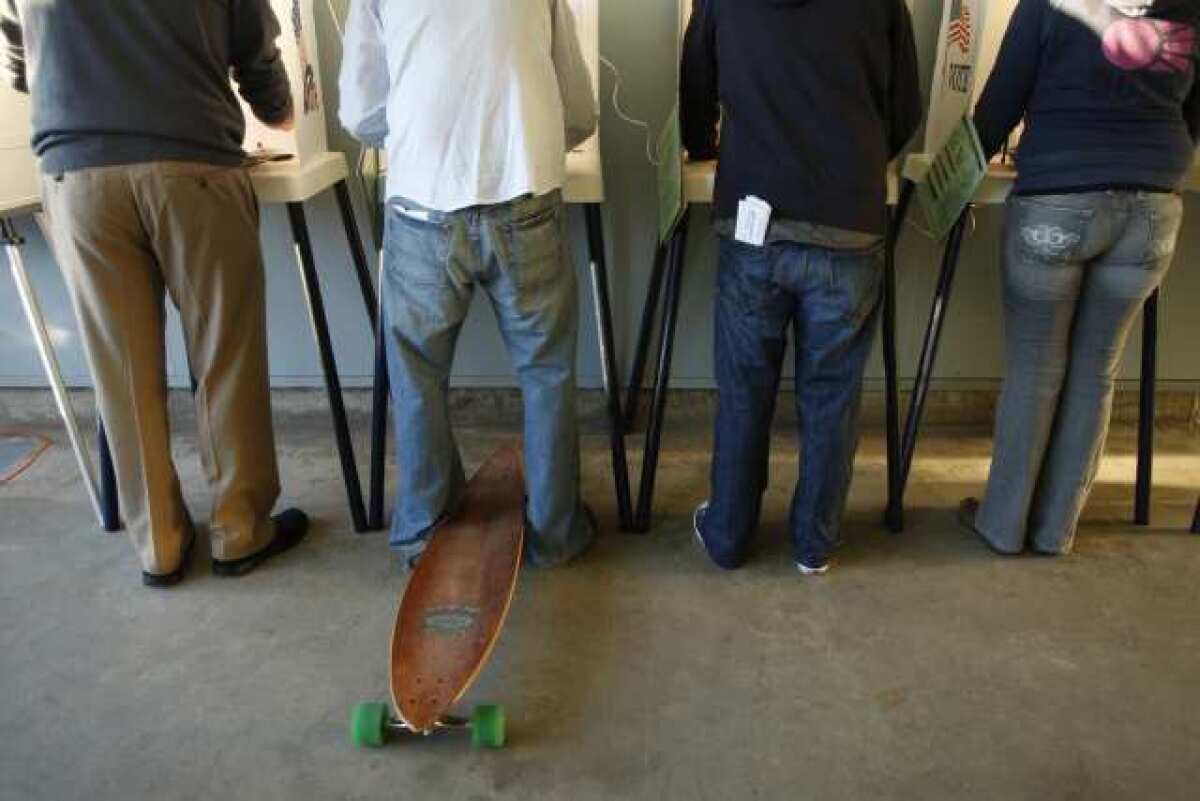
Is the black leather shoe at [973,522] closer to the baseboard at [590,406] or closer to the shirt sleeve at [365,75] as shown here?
the baseboard at [590,406]

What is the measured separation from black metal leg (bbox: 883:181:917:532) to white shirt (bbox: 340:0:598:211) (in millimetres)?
806

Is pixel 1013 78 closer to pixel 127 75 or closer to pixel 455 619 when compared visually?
pixel 455 619

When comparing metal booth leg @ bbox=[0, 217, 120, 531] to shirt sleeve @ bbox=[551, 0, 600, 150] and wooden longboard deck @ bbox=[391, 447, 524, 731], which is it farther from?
shirt sleeve @ bbox=[551, 0, 600, 150]

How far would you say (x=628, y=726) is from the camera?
170 cm

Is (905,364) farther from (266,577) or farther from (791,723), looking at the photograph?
(266,577)

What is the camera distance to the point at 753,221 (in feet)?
5.93

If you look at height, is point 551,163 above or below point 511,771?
above

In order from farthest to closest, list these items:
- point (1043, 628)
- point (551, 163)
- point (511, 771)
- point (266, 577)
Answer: point (266, 577) < point (1043, 628) < point (551, 163) < point (511, 771)

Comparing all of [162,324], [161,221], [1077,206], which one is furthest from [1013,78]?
[162,324]

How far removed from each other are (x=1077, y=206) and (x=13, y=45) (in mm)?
2159

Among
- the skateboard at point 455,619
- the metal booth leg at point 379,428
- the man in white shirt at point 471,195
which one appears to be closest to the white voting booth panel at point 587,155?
the man in white shirt at point 471,195

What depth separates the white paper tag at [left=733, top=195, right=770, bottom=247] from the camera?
1.79 metres

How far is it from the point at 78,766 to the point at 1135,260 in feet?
7.22

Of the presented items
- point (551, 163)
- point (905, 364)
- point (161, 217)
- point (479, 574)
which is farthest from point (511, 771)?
point (905, 364)
